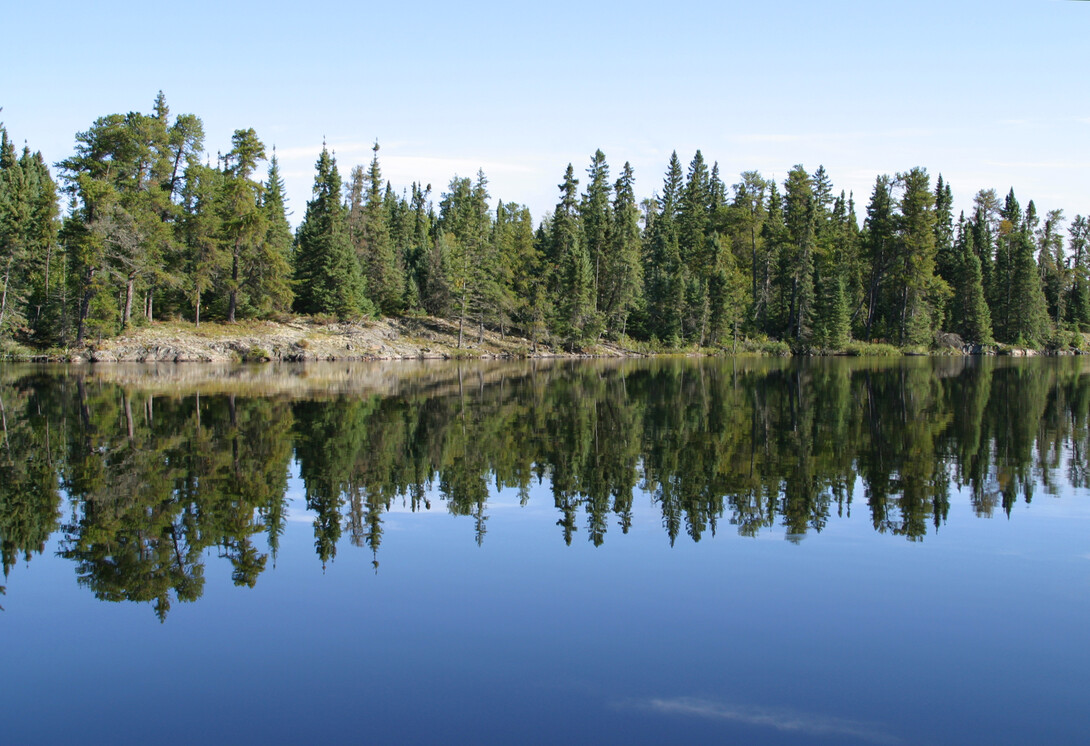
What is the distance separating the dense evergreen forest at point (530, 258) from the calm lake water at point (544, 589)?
2034 inches

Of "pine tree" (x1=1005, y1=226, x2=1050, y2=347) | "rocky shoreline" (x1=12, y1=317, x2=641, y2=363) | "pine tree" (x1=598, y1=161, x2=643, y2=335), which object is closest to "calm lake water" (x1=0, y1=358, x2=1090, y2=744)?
"rocky shoreline" (x1=12, y1=317, x2=641, y2=363)

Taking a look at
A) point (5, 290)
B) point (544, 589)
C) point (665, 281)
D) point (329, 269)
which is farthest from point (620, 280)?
point (544, 589)

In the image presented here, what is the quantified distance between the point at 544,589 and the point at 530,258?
81.5 meters

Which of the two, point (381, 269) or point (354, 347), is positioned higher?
point (381, 269)

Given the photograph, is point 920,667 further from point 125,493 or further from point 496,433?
point 496,433

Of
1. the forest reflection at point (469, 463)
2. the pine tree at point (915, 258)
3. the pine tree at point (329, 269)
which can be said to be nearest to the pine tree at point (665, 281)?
the pine tree at point (915, 258)

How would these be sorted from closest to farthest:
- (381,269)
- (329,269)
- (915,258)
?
(329,269), (381,269), (915,258)

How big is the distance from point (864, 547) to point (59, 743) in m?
8.79

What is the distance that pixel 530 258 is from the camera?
8925 centimetres

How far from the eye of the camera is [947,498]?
13.5 meters

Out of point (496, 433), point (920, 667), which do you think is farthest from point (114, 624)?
point (496, 433)

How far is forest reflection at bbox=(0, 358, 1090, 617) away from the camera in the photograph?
11.3 m

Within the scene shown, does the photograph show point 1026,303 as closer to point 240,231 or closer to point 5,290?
point 240,231

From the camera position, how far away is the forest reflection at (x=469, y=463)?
11297 mm
